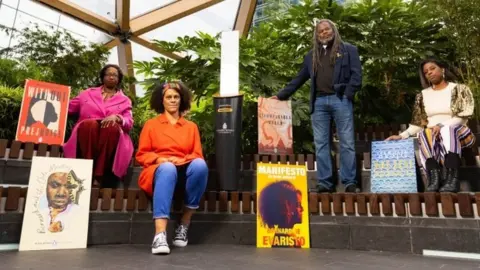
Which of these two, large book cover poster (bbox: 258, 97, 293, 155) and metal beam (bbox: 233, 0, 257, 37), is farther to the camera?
metal beam (bbox: 233, 0, 257, 37)

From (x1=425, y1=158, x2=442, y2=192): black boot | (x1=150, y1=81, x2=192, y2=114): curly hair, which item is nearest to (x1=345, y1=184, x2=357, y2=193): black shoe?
(x1=425, y1=158, x2=442, y2=192): black boot

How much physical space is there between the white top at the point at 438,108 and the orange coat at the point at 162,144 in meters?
1.51

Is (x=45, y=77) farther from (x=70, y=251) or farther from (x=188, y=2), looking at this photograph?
(x=188, y=2)

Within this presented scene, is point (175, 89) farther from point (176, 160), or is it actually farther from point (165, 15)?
point (165, 15)

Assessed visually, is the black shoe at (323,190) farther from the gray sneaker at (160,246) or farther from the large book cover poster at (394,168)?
the gray sneaker at (160,246)

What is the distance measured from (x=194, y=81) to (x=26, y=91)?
4.97 feet

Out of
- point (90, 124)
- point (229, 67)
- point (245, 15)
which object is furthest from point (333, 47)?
point (245, 15)

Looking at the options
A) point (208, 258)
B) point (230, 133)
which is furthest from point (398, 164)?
point (208, 258)

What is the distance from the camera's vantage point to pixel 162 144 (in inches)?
Answer: 89.0

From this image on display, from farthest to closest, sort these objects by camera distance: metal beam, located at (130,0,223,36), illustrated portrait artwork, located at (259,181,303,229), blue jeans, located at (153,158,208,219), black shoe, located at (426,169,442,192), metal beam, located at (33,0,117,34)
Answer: metal beam, located at (130,0,223,36), metal beam, located at (33,0,117,34), illustrated portrait artwork, located at (259,181,303,229), black shoe, located at (426,169,442,192), blue jeans, located at (153,158,208,219)

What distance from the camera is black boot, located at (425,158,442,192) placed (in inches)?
88.5

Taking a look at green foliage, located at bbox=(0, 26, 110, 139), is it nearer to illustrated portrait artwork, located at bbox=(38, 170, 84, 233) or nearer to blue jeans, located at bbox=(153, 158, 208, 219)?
illustrated portrait artwork, located at bbox=(38, 170, 84, 233)

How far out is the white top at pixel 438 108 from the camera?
2494 mm

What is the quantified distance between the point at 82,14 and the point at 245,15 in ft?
13.1
